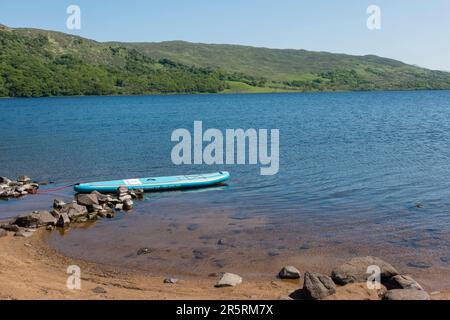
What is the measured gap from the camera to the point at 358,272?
15.2 m

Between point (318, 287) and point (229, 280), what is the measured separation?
312cm

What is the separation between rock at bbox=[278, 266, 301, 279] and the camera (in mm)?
16297

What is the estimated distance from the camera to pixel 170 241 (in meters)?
20.6

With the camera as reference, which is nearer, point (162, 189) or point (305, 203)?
point (305, 203)

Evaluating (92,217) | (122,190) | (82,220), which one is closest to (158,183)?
(122,190)

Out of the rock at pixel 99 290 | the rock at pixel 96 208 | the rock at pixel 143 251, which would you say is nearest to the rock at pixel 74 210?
the rock at pixel 96 208

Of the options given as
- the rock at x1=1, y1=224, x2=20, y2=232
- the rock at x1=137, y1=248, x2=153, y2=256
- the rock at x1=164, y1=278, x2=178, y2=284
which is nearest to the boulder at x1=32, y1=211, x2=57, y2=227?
the rock at x1=1, y1=224, x2=20, y2=232

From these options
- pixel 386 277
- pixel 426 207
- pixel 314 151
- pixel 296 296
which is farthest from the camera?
pixel 314 151

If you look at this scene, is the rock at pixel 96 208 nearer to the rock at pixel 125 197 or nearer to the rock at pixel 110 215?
the rock at pixel 110 215

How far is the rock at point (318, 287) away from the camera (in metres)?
13.8

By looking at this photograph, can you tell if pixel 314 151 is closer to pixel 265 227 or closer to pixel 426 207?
pixel 426 207
